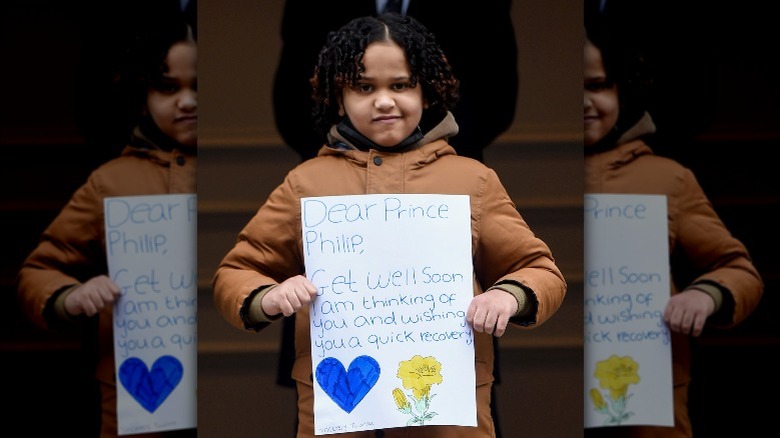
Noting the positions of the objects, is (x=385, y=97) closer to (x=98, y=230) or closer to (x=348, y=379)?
(x=348, y=379)

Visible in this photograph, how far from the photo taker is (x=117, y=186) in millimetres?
2094

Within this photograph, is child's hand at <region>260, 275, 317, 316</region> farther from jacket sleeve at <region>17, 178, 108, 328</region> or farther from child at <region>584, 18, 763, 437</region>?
child at <region>584, 18, 763, 437</region>

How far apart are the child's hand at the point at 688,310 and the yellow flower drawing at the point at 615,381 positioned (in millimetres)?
130

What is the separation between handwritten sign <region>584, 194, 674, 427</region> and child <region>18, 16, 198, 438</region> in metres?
0.93

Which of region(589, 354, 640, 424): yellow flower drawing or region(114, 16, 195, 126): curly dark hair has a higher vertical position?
region(114, 16, 195, 126): curly dark hair

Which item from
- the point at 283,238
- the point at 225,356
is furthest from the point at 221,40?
the point at 225,356

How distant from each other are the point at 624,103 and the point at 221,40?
0.92 metres

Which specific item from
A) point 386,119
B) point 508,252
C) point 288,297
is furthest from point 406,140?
point 288,297

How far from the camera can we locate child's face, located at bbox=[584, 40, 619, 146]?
209 centimetres

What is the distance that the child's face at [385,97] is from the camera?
1.83m

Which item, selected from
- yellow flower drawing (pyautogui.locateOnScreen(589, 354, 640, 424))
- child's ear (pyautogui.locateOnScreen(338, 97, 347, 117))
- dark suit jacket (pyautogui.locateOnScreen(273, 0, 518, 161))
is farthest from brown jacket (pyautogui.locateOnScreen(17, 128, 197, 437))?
yellow flower drawing (pyautogui.locateOnScreen(589, 354, 640, 424))

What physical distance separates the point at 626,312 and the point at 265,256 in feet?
2.74

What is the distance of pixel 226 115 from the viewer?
1.99m

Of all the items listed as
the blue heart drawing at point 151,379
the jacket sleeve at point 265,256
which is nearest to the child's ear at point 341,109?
the jacket sleeve at point 265,256
